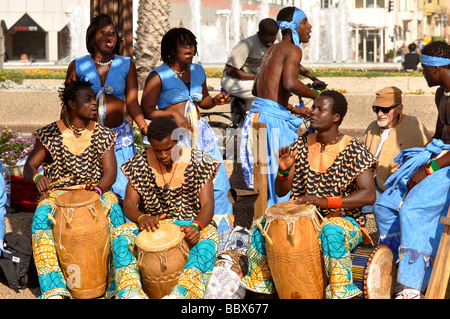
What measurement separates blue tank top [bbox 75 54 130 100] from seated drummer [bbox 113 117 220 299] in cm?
122

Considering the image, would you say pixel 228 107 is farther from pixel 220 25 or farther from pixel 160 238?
pixel 220 25

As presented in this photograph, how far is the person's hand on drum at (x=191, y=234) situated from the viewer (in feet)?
17.3

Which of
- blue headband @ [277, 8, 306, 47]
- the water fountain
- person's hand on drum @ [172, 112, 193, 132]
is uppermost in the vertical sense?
the water fountain

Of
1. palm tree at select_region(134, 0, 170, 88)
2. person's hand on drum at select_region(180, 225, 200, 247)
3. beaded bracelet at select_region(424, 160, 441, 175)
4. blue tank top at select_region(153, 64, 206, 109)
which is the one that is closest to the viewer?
person's hand on drum at select_region(180, 225, 200, 247)

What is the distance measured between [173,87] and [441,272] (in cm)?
307

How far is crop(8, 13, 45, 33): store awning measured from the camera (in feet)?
170

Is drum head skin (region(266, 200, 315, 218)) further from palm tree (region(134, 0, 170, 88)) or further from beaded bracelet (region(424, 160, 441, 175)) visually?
palm tree (region(134, 0, 170, 88))

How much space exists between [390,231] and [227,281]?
4.22 ft

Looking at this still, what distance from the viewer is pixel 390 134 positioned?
255 inches

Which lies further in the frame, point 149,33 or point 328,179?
point 149,33

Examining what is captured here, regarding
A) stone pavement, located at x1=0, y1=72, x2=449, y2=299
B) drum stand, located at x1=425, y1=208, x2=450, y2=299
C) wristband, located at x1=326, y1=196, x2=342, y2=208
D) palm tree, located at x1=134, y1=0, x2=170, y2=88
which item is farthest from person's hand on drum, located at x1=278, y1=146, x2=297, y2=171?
palm tree, located at x1=134, y1=0, x2=170, y2=88

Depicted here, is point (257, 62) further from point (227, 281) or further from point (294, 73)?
point (227, 281)

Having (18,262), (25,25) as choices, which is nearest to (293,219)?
(18,262)
